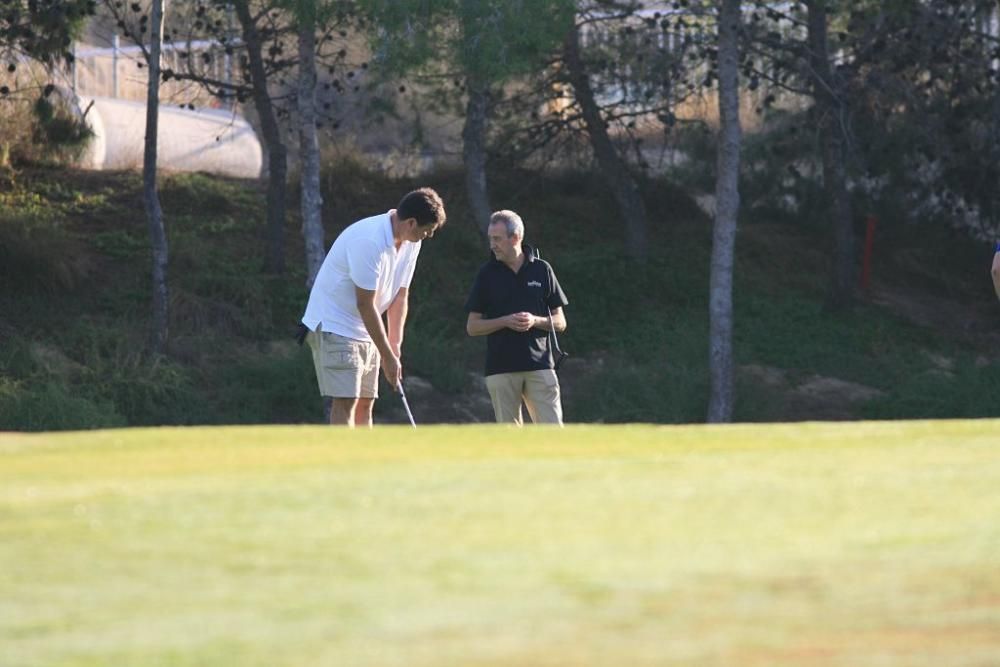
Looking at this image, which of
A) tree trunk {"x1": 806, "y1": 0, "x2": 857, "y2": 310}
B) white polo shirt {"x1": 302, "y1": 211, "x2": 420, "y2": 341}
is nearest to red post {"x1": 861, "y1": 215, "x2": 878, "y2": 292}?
tree trunk {"x1": 806, "y1": 0, "x2": 857, "y2": 310}

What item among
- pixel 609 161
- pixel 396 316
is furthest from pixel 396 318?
pixel 609 161

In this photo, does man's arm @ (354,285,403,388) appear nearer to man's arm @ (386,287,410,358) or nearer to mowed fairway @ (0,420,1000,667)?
man's arm @ (386,287,410,358)

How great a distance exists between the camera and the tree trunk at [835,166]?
732 inches

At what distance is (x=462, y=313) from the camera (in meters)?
19.0

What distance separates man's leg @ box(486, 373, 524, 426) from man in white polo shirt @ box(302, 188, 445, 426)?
62cm

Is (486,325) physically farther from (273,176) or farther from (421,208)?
(273,176)

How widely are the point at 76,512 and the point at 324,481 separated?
77cm

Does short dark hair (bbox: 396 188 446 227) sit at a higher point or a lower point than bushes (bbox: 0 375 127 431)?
higher

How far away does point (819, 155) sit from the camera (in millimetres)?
21766

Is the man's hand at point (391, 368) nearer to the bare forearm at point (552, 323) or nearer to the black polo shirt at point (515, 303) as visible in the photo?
the black polo shirt at point (515, 303)

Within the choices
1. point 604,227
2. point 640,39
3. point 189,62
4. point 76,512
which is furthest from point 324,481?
point 604,227

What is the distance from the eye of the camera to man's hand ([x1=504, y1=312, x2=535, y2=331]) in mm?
9383

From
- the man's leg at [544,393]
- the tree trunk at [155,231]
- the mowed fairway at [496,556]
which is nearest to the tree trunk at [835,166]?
the tree trunk at [155,231]

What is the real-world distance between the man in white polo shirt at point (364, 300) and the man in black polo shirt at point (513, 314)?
0.50 meters
